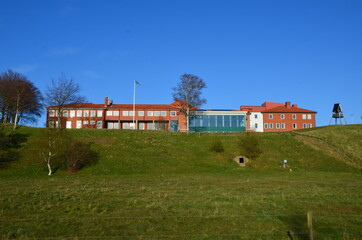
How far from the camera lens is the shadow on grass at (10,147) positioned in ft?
116

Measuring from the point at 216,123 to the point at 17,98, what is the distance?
4095 centimetres

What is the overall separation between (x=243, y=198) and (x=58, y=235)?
32.5 ft

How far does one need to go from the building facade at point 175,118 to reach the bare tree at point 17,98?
4174mm

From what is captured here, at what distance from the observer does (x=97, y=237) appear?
31.0 feet

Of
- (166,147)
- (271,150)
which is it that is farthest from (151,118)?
(271,150)

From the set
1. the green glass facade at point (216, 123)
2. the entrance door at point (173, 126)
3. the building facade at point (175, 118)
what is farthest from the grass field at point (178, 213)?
the entrance door at point (173, 126)

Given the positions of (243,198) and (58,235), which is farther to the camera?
(243,198)

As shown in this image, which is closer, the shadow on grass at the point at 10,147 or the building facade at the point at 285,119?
the shadow on grass at the point at 10,147

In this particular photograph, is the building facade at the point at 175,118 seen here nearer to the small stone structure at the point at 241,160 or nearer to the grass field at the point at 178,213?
the small stone structure at the point at 241,160

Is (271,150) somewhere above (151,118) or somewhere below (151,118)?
below

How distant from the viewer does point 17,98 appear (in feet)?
184

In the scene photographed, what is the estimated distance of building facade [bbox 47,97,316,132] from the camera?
225 feet

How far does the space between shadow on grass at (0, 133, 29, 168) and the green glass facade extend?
35081 millimetres

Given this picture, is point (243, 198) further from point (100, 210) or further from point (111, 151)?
point (111, 151)
